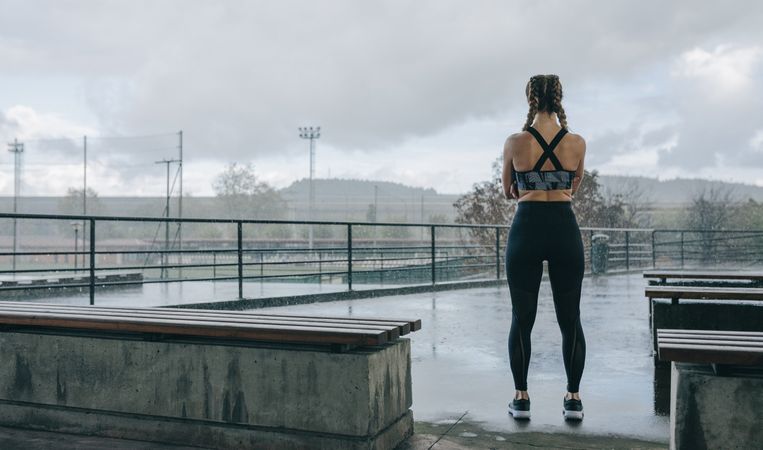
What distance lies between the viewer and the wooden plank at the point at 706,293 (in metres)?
5.06

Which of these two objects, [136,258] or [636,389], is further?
[136,258]

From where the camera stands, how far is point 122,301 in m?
12.9

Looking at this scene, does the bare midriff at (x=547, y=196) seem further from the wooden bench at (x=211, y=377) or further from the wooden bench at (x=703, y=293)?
the wooden bench at (x=703, y=293)

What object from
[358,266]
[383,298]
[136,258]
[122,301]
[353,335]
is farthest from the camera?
[136,258]

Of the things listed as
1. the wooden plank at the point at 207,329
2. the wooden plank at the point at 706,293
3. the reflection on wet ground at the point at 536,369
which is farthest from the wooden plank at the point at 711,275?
the wooden plank at the point at 207,329

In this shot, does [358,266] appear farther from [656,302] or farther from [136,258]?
[656,302]

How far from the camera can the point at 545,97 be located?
151 inches

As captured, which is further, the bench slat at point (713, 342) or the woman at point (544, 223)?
the woman at point (544, 223)

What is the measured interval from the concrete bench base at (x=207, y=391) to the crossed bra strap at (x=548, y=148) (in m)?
1.08

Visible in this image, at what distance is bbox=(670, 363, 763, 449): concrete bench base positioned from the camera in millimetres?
2859

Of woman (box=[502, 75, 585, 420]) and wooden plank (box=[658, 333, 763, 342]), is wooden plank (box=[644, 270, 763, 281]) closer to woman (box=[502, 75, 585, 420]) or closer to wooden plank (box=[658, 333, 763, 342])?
woman (box=[502, 75, 585, 420])

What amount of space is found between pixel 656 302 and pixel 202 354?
3258 mm

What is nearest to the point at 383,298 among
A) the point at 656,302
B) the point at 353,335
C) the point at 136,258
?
the point at 656,302

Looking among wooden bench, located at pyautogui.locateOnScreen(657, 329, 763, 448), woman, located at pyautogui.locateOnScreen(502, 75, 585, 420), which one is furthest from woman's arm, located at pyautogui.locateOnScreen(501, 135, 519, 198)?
wooden bench, located at pyautogui.locateOnScreen(657, 329, 763, 448)
